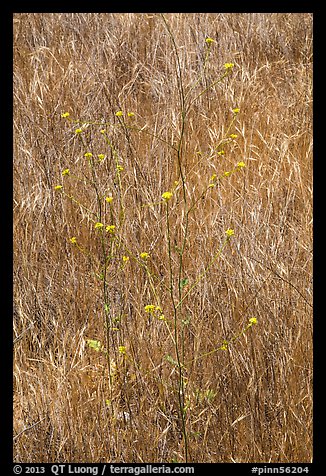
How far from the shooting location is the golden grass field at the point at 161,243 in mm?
1850

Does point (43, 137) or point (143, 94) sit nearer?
point (43, 137)

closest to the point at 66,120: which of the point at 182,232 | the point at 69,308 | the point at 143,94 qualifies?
the point at 143,94

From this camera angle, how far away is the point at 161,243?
2.47 meters

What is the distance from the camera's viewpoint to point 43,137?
3.12 metres

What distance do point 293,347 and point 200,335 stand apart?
1.01 feet

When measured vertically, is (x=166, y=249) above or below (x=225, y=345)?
above

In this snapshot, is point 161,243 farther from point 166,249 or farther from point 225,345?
point 225,345

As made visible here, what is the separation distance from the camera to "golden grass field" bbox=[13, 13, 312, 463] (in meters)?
1.85

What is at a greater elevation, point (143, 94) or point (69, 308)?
point (143, 94)

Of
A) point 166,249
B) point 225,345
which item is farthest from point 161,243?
point 225,345

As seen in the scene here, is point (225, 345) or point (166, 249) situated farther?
point (166, 249)
